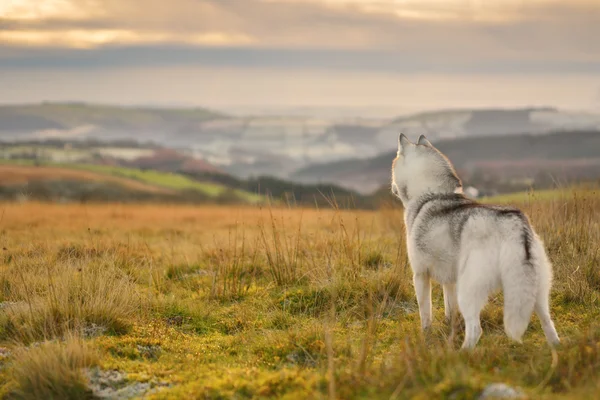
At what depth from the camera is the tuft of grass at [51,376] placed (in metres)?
5.59

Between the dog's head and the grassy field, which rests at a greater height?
the dog's head

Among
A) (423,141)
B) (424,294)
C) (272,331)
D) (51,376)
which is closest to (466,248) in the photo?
(424,294)

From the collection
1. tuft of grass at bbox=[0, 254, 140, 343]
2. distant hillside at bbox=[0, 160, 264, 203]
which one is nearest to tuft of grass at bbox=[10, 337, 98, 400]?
tuft of grass at bbox=[0, 254, 140, 343]

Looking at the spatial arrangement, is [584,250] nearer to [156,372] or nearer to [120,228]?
[156,372]

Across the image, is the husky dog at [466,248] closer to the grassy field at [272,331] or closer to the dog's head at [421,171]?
the dog's head at [421,171]

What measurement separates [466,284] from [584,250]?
16.5 feet

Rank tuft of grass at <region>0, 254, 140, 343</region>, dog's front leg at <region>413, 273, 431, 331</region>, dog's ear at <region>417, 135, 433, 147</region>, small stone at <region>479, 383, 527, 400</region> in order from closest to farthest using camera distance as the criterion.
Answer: small stone at <region>479, 383, 527, 400</region>
dog's front leg at <region>413, 273, 431, 331</region>
tuft of grass at <region>0, 254, 140, 343</region>
dog's ear at <region>417, 135, 433, 147</region>

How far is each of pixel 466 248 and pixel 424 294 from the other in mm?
1146

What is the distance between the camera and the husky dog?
5.67 m

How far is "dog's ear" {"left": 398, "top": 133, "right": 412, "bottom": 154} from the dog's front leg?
1.65 metres

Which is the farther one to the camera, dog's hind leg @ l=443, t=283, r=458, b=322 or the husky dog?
dog's hind leg @ l=443, t=283, r=458, b=322

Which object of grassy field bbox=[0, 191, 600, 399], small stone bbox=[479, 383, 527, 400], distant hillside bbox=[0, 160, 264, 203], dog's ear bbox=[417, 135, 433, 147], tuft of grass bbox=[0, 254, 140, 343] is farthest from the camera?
distant hillside bbox=[0, 160, 264, 203]

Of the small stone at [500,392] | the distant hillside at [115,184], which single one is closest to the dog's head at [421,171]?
A: the small stone at [500,392]

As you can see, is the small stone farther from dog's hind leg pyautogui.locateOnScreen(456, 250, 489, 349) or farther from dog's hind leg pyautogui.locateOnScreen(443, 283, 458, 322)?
dog's hind leg pyautogui.locateOnScreen(443, 283, 458, 322)
